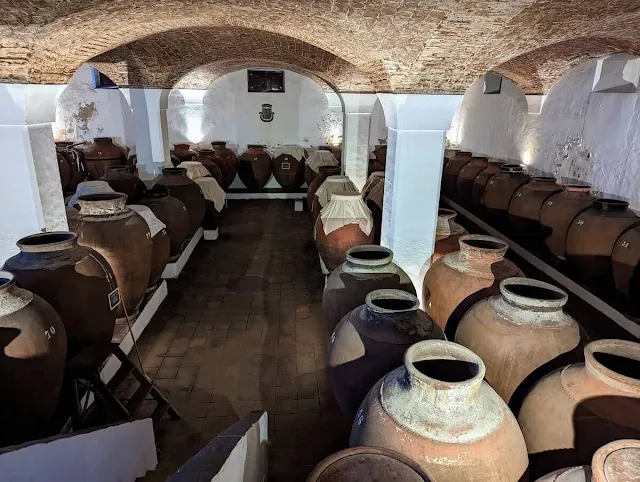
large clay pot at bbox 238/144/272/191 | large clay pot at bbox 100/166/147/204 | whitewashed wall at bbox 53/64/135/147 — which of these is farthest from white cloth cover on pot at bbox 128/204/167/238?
whitewashed wall at bbox 53/64/135/147

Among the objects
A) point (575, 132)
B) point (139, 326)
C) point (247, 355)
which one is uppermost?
point (575, 132)

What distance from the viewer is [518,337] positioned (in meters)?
3.05

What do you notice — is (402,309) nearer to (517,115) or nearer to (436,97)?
(436,97)

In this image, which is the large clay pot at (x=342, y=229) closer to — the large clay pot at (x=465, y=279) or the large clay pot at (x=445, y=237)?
the large clay pot at (x=445, y=237)

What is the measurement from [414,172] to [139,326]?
3.71 metres

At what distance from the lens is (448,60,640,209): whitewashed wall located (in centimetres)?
730

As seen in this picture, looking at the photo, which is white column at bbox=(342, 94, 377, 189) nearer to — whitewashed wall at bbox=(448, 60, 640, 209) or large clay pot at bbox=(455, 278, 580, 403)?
whitewashed wall at bbox=(448, 60, 640, 209)

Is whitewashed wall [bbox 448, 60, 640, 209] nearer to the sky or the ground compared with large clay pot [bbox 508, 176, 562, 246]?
nearer to the sky

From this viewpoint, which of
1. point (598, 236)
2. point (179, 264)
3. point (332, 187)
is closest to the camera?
point (598, 236)

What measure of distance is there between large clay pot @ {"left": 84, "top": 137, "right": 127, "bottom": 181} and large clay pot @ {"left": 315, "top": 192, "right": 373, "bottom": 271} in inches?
276

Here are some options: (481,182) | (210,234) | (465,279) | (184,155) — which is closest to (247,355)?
(465,279)

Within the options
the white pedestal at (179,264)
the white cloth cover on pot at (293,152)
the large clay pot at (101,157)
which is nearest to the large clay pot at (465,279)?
the white pedestal at (179,264)

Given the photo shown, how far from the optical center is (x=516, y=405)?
3.09 metres

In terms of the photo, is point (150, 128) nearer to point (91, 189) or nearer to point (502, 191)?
point (91, 189)
